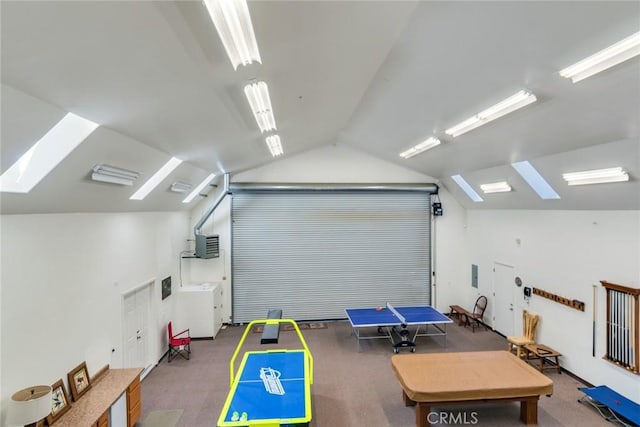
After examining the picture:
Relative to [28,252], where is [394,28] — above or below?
above

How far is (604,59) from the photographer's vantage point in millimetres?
2811

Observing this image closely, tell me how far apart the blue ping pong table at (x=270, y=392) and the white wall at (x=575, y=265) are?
16.8ft

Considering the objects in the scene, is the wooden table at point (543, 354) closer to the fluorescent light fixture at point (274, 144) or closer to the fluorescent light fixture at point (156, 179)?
the fluorescent light fixture at point (274, 144)

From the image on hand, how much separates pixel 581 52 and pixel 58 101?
4.29m

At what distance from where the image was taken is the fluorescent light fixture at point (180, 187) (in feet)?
20.6

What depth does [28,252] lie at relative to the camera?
3.59 m

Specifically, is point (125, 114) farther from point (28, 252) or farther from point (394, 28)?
point (394, 28)

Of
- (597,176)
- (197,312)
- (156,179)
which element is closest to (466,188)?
(597,176)

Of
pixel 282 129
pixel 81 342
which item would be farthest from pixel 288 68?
pixel 81 342

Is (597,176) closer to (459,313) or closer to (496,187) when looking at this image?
(496,187)

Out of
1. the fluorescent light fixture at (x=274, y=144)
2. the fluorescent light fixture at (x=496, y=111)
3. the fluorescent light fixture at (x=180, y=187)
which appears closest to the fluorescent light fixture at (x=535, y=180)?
the fluorescent light fixture at (x=496, y=111)

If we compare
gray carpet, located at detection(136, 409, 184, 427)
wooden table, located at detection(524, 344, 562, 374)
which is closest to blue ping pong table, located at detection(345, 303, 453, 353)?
wooden table, located at detection(524, 344, 562, 374)

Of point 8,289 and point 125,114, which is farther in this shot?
point 8,289

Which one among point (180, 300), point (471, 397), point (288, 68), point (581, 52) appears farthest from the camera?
point (180, 300)
